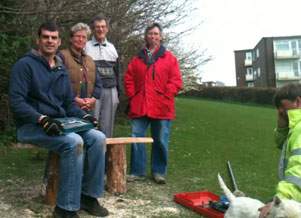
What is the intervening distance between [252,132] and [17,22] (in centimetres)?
903

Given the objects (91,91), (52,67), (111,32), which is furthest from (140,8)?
(52,67)

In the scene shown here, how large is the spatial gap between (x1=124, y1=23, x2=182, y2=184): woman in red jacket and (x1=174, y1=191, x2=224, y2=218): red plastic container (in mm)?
963

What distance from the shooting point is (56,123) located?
390cm

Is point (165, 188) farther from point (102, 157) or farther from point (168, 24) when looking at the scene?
point (168, 24)

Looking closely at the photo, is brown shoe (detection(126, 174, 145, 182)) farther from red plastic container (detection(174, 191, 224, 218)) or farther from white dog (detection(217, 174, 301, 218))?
white dog (detection(217, 174, 301, 218))

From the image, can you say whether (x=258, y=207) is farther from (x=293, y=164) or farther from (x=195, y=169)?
(x=195, y=169)

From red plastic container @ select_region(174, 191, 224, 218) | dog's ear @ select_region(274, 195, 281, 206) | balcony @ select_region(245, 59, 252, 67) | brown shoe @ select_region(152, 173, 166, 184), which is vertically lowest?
red plastic container @ select_region(174, 191, 224, 218)

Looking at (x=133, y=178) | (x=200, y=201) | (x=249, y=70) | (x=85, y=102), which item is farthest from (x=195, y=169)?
(x=249, y=70)

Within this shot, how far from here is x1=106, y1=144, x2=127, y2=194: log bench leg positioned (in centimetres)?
510

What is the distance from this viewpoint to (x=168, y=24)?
12.7 m

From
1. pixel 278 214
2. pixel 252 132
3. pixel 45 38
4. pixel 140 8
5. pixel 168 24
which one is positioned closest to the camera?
pixel 278 214

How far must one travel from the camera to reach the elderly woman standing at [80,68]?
Result: 196 inches

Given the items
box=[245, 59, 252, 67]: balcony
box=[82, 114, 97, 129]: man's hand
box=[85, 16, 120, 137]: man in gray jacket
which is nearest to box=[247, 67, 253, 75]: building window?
box=[245, 59, 252, 67]: balcony

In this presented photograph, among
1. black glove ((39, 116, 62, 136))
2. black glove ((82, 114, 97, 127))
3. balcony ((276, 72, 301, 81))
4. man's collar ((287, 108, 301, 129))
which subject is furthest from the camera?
balcony ((276, 72, 301, 81))
